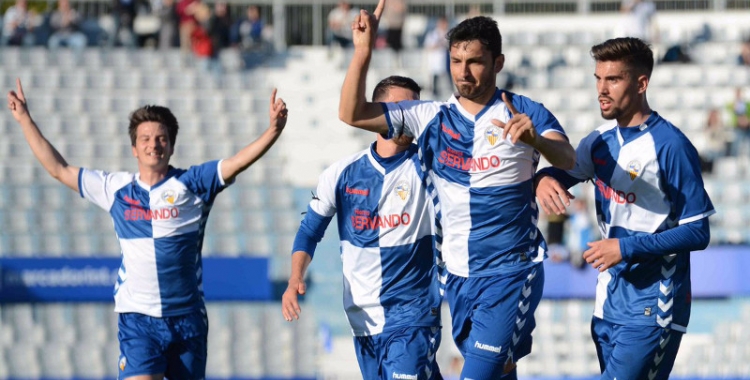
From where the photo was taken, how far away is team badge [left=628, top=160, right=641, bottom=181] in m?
6.47

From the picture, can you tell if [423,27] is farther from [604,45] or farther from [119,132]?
[604,45]

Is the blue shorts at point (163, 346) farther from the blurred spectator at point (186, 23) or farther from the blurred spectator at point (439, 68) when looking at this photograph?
the blurred spectator at point (186, 23)

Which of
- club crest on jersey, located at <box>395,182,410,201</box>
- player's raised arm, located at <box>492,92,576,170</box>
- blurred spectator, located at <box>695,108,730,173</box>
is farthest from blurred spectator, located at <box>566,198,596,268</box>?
player's raised arm, located at <box>492,92,576,170</box>

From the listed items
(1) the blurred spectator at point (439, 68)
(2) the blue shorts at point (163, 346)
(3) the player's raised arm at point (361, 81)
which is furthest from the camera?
(1) the blurred spectator at point (439, 68)

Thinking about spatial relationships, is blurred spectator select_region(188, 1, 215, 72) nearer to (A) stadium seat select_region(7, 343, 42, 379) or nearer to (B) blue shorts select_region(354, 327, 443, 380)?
(A) stadium seat select_region(7, 343, 42, 379)

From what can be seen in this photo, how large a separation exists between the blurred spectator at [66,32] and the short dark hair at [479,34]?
1435 cm

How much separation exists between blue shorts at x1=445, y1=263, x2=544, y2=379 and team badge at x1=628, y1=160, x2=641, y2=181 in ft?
2.32

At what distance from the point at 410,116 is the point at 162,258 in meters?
2.15

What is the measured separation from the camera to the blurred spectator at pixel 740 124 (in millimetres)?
18078

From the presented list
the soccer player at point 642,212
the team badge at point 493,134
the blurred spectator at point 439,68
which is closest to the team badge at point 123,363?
the team badge at point 493,134

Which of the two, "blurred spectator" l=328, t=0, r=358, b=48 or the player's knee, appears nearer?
the player's knee

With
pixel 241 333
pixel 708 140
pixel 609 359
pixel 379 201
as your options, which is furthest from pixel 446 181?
pixel 708 140

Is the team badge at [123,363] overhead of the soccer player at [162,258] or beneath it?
beneath

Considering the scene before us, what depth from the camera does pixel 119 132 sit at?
18.3 metres
